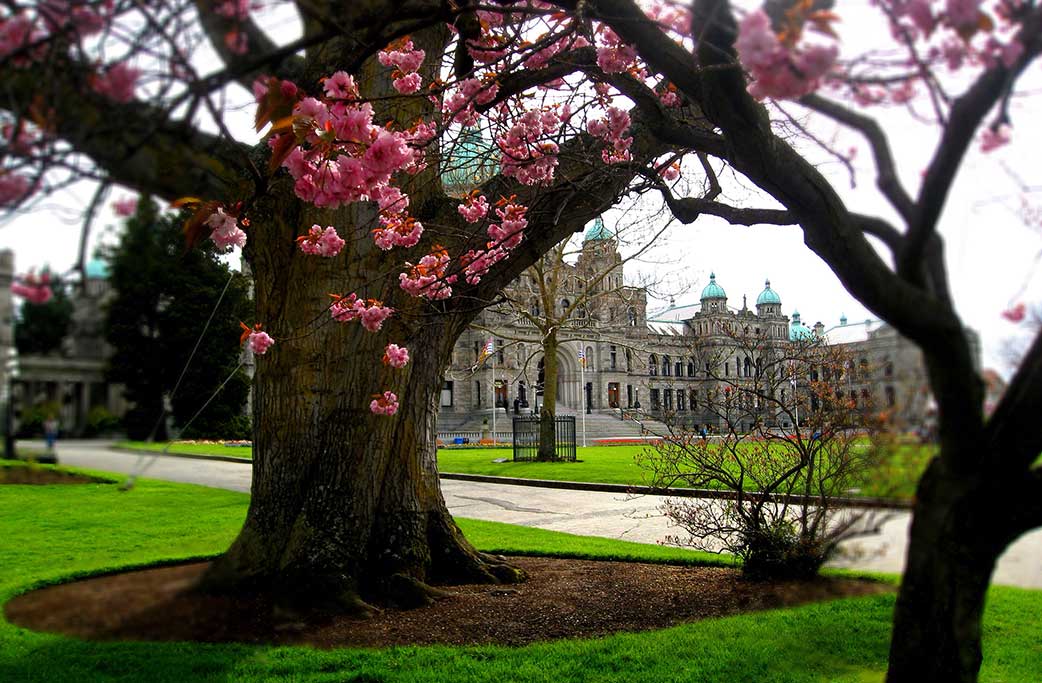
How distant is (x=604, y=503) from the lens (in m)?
11.9

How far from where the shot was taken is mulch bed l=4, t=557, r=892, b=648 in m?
3.12

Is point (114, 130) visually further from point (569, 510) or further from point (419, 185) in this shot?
point (569, 510)

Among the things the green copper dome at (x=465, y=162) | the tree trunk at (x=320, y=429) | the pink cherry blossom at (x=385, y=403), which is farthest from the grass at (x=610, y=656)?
the green copper dome at (x=465, y=162)

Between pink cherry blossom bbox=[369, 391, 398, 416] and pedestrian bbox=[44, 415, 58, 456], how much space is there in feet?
9.77

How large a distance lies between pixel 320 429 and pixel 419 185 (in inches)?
70.6

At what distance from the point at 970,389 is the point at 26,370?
2084mm

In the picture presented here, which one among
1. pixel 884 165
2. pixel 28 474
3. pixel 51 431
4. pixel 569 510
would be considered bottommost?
pixel 569 510

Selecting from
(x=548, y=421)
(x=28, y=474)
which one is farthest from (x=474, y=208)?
(x=548, y=421)

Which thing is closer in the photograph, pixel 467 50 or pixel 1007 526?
pixel 1007 526

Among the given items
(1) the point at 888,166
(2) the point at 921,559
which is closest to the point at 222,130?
(1) the point at 888,166

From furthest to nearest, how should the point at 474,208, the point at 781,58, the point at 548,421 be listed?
the point at 548,421 → the point at 474,208 → the point at 781,58

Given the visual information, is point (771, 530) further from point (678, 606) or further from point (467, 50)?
point (467, 50)

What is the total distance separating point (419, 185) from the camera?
5.48 m

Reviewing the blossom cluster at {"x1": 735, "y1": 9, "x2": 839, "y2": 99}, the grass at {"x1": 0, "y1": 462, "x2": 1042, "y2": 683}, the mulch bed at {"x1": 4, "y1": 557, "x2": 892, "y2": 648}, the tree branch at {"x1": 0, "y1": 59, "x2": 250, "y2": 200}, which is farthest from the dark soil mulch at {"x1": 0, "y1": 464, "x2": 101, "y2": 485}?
the blossom cluster at {"x1": 735, "y1": 9, "x2": 839, "y2": 99}
